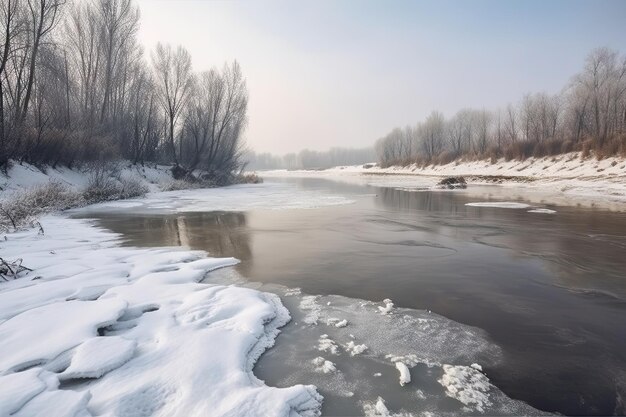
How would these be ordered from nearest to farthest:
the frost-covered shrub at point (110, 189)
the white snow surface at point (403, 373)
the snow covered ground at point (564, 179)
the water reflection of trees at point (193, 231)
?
the white snow surface at point (403, 373) < the water reflection of trees at point (193, 231) < the frost-covered shrub at point (110, 189) < the snow covered ground at point (564, 179)

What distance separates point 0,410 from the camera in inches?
85.4

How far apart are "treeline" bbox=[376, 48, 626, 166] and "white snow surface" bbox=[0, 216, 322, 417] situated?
3039cm

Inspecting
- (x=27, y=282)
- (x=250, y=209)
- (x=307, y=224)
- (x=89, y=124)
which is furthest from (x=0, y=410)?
(x=89, y=124)

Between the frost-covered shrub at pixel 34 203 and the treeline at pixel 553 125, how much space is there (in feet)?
107

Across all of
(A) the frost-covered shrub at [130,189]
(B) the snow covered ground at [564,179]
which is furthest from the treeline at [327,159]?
(A) the frost-covered shrub at [130,189]

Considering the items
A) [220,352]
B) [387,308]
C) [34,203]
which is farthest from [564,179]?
[34,203]

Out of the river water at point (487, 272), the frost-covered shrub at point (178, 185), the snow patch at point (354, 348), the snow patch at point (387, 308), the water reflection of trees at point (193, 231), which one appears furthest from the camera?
the frost-covered shrub at point (178, 185)

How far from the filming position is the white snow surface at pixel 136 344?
7.61 ft

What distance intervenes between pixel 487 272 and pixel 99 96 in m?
30.2

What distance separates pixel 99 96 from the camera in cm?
2670

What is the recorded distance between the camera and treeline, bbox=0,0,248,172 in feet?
50.4

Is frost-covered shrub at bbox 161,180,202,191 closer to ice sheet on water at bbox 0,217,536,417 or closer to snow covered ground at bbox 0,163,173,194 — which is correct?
snow covered ground at bbox 0,163,173,194

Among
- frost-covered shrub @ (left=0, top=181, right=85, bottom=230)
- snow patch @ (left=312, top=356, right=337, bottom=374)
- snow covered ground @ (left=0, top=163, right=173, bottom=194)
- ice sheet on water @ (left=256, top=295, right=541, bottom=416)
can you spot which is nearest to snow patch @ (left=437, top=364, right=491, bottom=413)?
ice sheet on water @ (left=256, top=295, right=541, bottom=416)

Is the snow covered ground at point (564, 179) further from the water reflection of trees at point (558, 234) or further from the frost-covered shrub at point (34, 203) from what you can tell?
the frost-covered shrub at point (34, 203)
